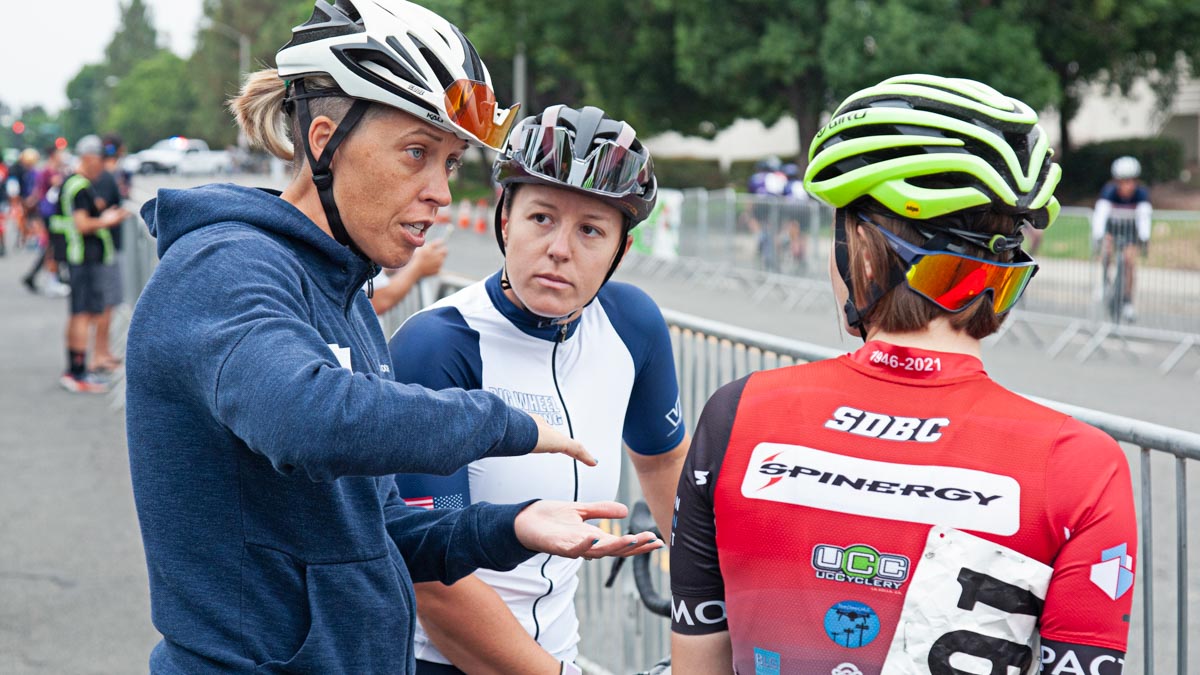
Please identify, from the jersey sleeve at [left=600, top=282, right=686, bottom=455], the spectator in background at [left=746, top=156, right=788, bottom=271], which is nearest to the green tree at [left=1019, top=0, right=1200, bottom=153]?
the spectator in background at [left=746, top=156, right=788, bottom=271]

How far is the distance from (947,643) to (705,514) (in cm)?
42

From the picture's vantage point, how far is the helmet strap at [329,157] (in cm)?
202

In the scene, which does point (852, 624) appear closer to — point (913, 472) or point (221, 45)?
point (913, 472)

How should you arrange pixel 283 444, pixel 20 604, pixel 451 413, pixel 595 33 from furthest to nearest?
pixel 595 33, pixel 20 604, pixel 451 413, pixel 283 444

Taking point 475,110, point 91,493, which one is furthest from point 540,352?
point 91,493

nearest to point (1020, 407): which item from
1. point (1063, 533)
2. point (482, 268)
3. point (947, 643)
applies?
point (1063, 533)

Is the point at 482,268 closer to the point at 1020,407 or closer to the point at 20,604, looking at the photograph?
the point at 20,604

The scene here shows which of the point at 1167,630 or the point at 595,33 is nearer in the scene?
the point at 1167,630

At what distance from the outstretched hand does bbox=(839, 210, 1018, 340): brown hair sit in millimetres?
531

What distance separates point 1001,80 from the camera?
29.0 m

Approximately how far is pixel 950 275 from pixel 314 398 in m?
0.96

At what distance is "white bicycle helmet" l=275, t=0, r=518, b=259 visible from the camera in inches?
78.4

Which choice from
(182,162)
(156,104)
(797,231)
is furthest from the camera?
(156,104)

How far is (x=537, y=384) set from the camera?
2777mm
